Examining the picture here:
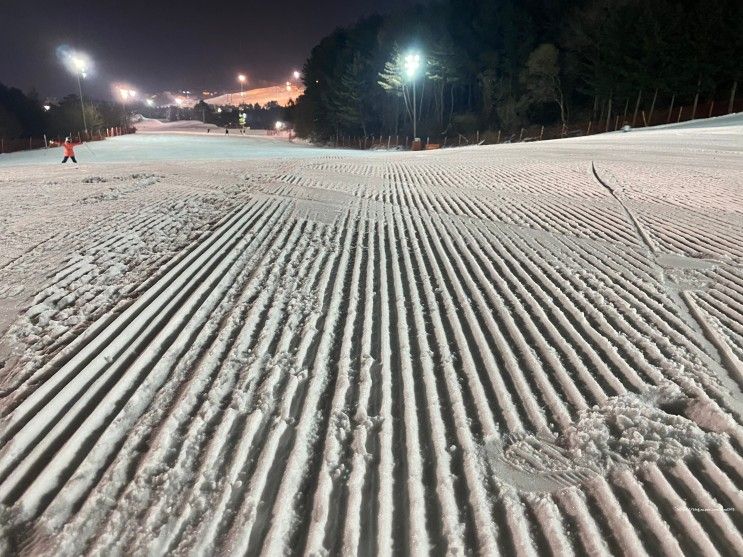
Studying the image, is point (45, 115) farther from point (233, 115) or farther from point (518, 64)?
point (518, 64)

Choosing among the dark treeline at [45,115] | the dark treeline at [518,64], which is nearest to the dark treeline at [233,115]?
the dark treeline at [45,115]

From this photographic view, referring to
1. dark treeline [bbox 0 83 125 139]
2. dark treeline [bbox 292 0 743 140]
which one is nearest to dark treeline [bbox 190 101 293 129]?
dark treeline [bbox 0 83 125 139]

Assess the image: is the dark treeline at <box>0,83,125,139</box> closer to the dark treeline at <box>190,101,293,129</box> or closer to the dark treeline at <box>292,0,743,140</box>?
the dark treeline at <box>292,0,743,140</box>

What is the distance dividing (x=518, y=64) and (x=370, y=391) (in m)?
52.5

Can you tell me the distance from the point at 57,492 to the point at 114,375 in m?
1.29

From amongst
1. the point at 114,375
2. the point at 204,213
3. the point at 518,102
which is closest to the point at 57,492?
the point at 114,375

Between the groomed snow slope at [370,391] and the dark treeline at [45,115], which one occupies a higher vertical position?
the dark treeline at [45,115]

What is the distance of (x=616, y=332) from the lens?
192 inches

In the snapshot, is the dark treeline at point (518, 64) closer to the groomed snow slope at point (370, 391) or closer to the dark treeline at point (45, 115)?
the dark treeline at point (45, 115)

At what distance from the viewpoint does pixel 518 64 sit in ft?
162

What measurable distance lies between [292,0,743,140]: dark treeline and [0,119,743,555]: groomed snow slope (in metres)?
36.9

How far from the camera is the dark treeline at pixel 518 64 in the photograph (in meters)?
37.1

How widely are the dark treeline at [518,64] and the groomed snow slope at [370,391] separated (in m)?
36.9

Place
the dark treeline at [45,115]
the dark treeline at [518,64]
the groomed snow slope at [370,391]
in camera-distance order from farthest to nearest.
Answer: the dark treeline at [45,115]
the dark treeline at [518,64]
the groomed snow slope at [370,391]
